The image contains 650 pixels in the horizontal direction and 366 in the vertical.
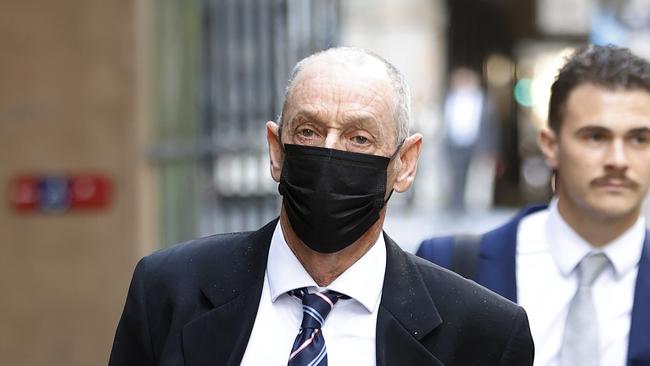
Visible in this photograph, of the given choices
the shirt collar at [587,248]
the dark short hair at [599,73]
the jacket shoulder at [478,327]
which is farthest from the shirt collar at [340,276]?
the dark short hair at [599,73]

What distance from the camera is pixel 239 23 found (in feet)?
25.3

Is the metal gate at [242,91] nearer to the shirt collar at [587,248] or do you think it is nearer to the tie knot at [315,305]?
the shirt collar at [587,248]

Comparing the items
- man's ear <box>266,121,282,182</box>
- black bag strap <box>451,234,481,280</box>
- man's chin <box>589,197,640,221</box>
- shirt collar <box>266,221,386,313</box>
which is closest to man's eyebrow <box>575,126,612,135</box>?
man's chin <box>589,197,640,221</box>

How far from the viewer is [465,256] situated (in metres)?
4.20

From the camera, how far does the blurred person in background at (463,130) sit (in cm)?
1728

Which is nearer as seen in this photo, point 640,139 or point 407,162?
point 407,162

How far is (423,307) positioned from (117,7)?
501cm

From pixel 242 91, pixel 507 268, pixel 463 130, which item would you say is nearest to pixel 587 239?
pixel 507 268

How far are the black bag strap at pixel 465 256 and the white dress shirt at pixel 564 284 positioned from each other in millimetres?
146

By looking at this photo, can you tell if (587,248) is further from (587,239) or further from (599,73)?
(599,73)

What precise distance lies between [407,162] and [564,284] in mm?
1134

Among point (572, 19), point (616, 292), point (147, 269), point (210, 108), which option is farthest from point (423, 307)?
point (572, 19)

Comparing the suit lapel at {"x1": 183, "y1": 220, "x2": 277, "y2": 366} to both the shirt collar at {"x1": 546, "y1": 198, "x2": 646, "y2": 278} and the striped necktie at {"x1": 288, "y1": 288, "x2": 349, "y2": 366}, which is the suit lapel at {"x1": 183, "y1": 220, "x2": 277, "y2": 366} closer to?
the striped necktie at {"x1": 288, "y1": 288, "x2": 349, "y2": 366}

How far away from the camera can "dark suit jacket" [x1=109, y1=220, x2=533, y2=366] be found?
10.0 feet
